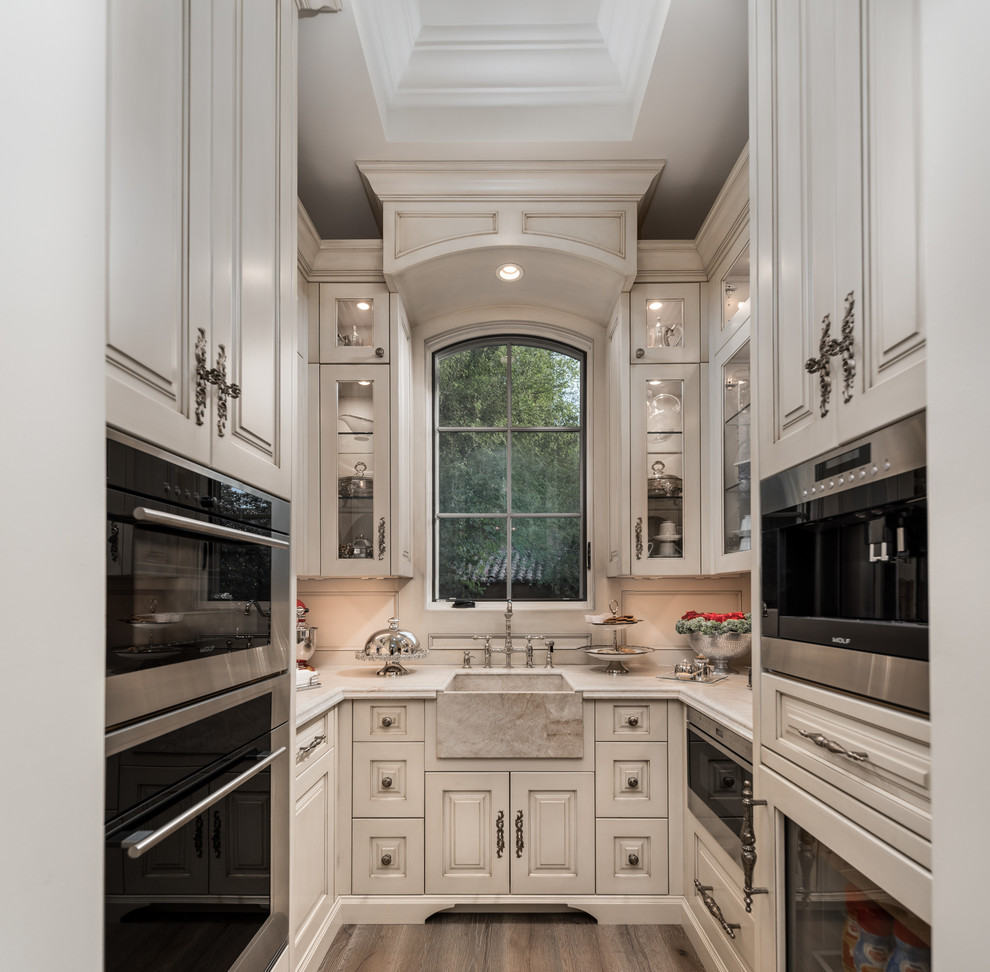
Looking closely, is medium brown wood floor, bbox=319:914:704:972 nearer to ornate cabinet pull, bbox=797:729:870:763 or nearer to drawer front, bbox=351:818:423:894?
drawer front, bbox=351:818:423:894

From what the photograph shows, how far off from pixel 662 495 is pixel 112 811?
2608 mm

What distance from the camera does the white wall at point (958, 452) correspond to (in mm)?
756

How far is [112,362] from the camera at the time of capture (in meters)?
0.94

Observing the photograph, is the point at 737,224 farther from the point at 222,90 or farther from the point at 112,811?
the point at 112,811

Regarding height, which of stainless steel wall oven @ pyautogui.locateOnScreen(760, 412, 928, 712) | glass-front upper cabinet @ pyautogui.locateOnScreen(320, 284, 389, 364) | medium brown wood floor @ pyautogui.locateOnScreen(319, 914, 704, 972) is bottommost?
medium brown wood floor @ pyautogui.locateOnScreen(319, 914, 704, 972)

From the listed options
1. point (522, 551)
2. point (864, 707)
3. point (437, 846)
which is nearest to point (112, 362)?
point (864, 707)

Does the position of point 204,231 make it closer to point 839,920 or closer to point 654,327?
point 839,920

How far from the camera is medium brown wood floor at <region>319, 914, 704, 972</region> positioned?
2.45 meters

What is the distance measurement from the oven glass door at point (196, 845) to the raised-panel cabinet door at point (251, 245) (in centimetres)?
47

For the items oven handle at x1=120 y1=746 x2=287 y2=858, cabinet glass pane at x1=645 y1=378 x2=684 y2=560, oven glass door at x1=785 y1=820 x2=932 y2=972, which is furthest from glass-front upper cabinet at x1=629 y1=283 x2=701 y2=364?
oven handle at x1=120 y1=746 x2=287 y2=858

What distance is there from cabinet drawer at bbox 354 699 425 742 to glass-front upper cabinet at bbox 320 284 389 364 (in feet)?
4.56

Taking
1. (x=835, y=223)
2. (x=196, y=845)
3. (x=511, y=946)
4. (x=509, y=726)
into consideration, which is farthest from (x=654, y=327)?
(x=196, y=845)

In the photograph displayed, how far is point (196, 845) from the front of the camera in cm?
119

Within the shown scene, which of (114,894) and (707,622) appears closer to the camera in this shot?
(114,894)
